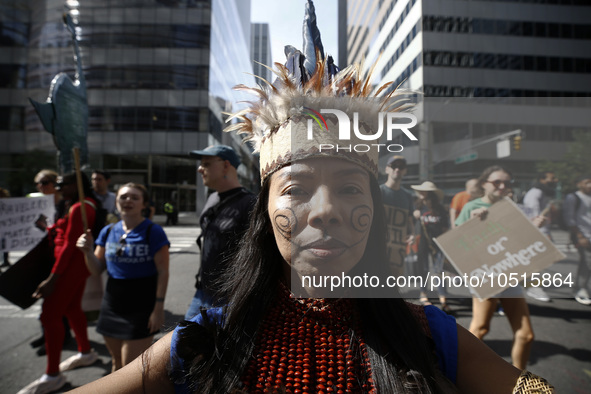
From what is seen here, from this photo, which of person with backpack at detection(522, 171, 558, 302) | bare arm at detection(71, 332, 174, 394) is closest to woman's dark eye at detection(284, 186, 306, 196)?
bare arm at detection(71, 332, 174, 394)

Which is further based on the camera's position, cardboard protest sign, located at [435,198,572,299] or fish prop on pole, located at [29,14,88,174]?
fish prop on pole, located at [29,14,88,174]

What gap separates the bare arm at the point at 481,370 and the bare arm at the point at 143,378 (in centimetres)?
88

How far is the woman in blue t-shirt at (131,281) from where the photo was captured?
2.63 m

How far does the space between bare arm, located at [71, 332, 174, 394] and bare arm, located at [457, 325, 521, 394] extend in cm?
88

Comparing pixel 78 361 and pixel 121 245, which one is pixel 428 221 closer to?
pixel 121 245

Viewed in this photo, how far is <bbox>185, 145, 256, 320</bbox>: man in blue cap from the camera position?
252 cm

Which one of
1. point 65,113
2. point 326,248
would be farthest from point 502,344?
point 65,113

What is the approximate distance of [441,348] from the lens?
99cm

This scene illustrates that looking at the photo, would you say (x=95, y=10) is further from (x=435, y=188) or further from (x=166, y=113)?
(x=435, y=188)

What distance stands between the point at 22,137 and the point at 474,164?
32.6 m

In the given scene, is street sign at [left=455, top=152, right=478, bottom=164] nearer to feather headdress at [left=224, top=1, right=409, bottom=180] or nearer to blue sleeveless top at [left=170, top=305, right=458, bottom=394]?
feather headdress at [left=224, top=1, right=409, bottom=180]

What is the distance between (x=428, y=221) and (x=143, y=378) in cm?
113

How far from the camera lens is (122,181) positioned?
25.0 metres

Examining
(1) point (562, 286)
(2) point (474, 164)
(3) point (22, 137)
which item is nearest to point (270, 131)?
(2) point (474, 164)
